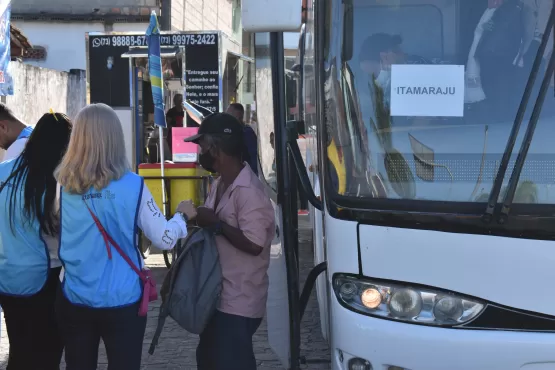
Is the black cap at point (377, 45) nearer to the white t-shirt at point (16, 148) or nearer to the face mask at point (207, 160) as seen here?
the face mask at point (207, 160)

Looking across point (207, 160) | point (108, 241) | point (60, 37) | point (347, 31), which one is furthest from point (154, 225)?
point (60, 37)

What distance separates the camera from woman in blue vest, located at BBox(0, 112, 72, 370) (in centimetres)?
397

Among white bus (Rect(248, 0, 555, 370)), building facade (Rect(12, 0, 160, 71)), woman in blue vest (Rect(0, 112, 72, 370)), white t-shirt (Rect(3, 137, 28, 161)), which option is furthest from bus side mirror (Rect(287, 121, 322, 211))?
building facade (Rect(12, 0, 160, 71))

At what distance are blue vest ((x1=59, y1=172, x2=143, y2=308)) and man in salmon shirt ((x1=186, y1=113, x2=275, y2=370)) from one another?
16.9 inches

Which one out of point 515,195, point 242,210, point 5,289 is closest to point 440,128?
point 515,195

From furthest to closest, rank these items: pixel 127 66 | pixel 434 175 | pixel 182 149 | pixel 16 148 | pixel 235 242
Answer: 1. pixel 127 66
2. pixel 182 149
3. pixel 16 148
4. pixel 235 242
5. pixel 434 175

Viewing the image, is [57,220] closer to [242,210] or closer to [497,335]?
[242,210]

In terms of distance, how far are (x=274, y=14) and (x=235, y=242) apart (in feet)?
3.60

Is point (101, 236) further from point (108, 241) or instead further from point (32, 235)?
point (32, 235)

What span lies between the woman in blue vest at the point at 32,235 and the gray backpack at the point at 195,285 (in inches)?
26.9

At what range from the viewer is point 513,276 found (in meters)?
3.26

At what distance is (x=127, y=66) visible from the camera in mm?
13758

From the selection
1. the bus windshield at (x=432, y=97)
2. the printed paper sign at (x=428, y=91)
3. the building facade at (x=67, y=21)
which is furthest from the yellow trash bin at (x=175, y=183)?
the building facade at (x=67, y=21)

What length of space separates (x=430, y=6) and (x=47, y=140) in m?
2.03
